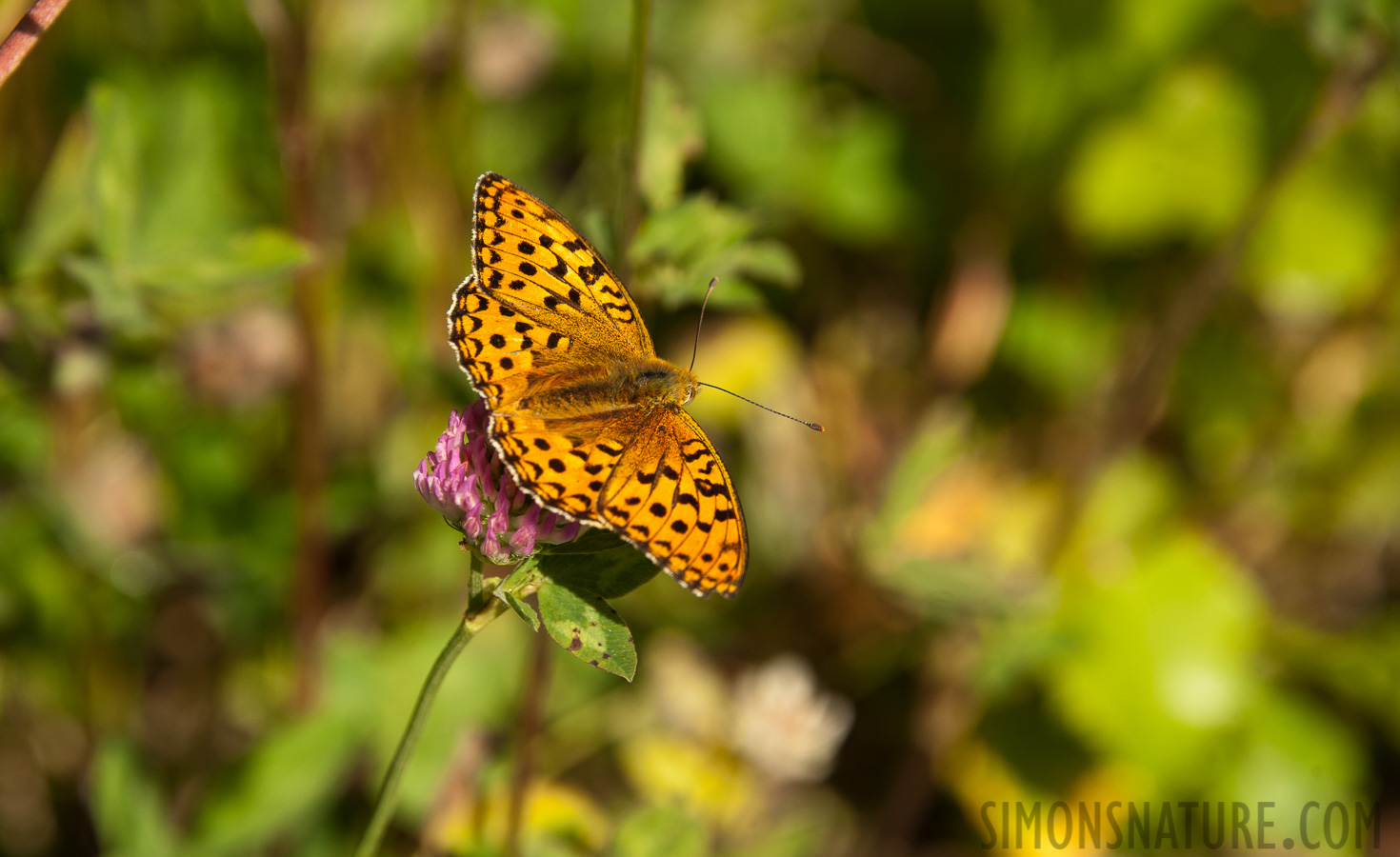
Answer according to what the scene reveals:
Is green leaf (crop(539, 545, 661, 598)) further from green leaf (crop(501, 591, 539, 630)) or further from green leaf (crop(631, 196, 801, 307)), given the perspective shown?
green leaf (crop(631, 196, 801, 307))

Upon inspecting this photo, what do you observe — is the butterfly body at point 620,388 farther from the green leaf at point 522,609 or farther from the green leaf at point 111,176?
the green leaf at point 111,176

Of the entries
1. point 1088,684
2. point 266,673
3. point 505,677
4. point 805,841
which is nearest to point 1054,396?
point 1088,684

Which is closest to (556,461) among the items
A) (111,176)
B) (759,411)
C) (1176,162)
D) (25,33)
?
(25,33)

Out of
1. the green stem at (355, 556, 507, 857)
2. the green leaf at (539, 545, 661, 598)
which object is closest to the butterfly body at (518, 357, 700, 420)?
the green leaf at (539, 545, 661, 598)

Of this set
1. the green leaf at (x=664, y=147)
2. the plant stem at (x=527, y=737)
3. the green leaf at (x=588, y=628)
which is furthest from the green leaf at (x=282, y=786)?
the green leaf at (x=664, y=147)

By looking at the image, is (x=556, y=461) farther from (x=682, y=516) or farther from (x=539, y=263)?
(x=539, y=263)

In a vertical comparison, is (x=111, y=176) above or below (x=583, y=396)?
above

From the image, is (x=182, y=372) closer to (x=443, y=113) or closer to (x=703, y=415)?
(x=443, y=113)
